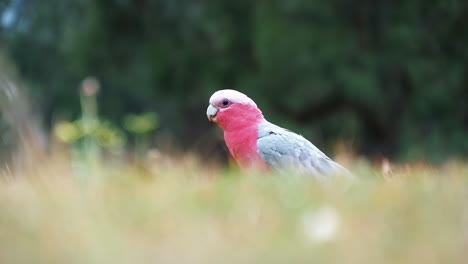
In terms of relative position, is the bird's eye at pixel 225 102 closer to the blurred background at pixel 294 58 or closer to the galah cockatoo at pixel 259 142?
the galah cockatoo at pixel 259 142

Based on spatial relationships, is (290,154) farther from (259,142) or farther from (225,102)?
(225,102)

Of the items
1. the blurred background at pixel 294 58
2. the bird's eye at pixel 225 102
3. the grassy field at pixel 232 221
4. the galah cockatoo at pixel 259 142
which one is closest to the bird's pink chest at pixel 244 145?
the galah cockatoo at pixel 259 142

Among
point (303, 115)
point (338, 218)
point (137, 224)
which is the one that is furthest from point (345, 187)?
point (303, 115)

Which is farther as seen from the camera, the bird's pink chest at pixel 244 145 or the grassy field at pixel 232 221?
the bird's pink chest at pixel 244 145

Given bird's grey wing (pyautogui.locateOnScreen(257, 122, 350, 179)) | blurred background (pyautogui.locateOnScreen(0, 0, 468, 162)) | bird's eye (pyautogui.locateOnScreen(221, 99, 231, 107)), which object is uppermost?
blurred background (pyautogui.locateOnScreen(0, 0, 468, 162))

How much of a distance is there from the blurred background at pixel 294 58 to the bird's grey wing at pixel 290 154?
661 centimetres

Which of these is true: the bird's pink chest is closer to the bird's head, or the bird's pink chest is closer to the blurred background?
the bird's head

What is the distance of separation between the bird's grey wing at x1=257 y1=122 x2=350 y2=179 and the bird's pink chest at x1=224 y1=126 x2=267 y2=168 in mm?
55

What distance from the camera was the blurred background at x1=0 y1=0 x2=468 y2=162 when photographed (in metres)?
11.5

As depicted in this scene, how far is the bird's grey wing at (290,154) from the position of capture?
162 inches

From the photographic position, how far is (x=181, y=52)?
13.3m

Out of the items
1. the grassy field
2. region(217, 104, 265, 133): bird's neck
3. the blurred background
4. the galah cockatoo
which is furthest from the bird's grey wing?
the blurred background

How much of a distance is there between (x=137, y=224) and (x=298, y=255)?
0.54m

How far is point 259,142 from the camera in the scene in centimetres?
441
